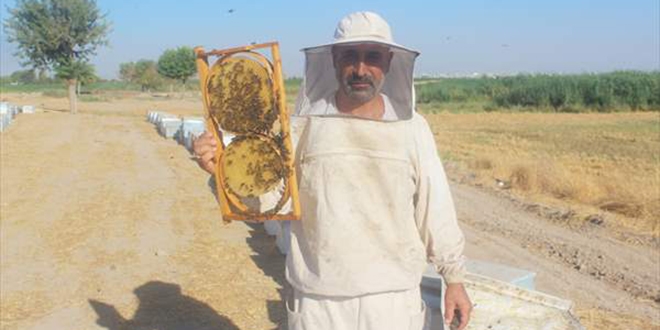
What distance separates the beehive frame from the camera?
103 inches

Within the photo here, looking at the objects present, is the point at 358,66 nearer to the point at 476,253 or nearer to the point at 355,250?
the point at 355,250

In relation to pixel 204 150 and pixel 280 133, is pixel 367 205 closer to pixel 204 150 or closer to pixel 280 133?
pixel 280 133

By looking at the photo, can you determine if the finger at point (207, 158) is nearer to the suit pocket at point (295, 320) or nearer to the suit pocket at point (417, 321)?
the suit pocket at point (295, 320)

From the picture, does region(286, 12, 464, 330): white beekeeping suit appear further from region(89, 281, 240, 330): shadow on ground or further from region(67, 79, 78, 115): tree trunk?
region(67, 79, 78, 115): tree trunk

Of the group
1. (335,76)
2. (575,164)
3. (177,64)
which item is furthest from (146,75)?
(335,76)

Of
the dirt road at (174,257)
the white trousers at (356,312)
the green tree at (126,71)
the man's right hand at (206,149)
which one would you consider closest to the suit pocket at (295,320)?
the white trousers at (356,312)

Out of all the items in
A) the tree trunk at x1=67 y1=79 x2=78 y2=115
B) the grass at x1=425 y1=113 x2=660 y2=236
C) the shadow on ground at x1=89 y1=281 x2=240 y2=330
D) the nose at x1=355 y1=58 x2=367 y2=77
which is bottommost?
the shadow on ground at x1=89 y1=281 x2=240 y2=330

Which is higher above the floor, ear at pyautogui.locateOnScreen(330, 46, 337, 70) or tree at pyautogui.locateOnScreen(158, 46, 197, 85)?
tree at pyautogui.locateOnScreen(158, 46, 197, 85)

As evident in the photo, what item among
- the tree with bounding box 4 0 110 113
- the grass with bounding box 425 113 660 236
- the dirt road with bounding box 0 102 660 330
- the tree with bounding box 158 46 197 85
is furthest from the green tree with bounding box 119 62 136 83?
the dirt road with bounding box 0 102 660 330

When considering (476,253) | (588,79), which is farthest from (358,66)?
(588,79)

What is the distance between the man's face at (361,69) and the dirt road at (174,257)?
290 cm

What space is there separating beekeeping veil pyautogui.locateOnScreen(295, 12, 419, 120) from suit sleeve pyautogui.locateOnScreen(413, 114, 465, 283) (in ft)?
0.40

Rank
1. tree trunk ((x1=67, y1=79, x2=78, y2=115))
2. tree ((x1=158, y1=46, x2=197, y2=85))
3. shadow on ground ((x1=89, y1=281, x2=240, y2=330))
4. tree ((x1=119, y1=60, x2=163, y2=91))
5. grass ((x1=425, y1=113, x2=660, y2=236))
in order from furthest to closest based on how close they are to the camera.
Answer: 1. tree ((x1=119, y1=60, x2=163, y2=91))
2. tree ((x1=158, y1=46, x2=197, y2=85))
3. tree trunk ((x1=67, y1=79, x2=78, y2=115))
4. grass ((x1=425, y1=113, x2=660, y2=236))
5. shadow on ground ((x1=89, y1=281, x2=240, y2=330))

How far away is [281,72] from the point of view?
8.52ft
